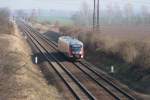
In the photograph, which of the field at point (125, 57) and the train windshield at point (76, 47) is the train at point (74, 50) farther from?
the field at point (125, 57)

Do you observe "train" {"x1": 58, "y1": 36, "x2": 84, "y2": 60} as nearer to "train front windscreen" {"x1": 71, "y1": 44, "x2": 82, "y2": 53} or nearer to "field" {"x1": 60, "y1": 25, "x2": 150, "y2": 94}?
"train front windscreen" {"x1": 71, "y1": 44, "x2": 82, "y2": 53}

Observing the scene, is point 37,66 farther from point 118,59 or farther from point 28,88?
point 28,88

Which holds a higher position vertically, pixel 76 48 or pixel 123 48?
pixel 123 48

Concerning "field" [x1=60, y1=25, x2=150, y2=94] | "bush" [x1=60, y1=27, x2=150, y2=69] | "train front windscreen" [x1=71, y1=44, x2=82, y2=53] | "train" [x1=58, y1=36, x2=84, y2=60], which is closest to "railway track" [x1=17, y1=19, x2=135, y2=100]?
"train" [x1=58, y1=36, x2=84, y2=60]

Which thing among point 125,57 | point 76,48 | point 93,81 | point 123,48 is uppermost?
point 123,48

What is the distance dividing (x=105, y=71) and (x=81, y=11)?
521ft

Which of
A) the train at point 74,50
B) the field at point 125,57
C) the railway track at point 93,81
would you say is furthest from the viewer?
the train at point 74,50

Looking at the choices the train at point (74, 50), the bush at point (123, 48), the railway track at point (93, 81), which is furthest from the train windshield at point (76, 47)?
the bush at point (123, 48)

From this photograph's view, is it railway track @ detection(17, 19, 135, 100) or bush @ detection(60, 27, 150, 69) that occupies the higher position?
bush @ detection(60, 27, 150, 69)

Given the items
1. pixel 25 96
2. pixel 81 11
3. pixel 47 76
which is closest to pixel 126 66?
pixel 47 76

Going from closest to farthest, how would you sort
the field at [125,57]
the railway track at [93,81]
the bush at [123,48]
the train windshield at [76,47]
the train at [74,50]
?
the railway track at [93,81] → the field at [125,57] → the bush at [123,48] → the train at [74,50] → the train windshield at [76,47]

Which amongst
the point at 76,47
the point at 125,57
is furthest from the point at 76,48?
the point at 125,57

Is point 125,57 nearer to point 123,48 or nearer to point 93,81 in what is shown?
point 123,48

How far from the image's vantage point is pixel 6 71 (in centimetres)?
2538
